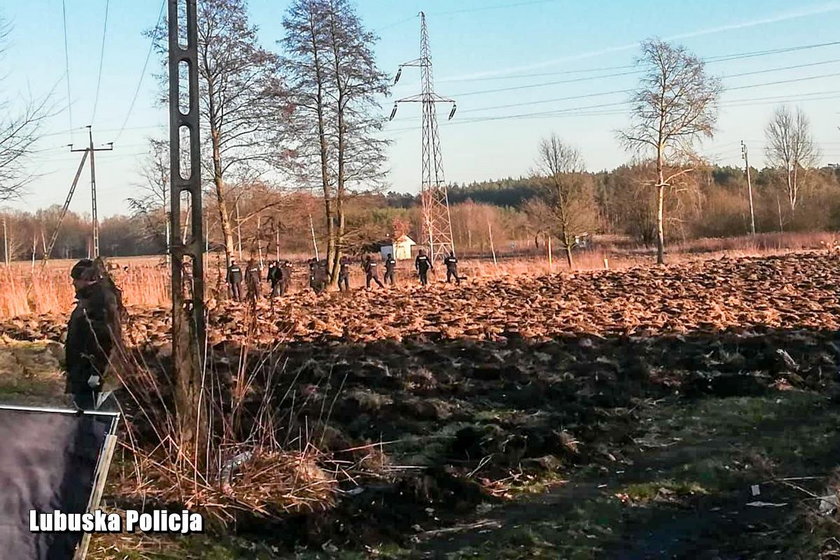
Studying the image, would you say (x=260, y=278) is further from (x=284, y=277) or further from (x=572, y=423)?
(x=572, y=423)

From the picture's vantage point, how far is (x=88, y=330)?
743 centimetres

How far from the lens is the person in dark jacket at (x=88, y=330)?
743 centimetres

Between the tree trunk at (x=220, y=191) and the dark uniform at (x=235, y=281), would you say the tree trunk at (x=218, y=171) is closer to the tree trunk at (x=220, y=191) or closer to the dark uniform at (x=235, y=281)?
the tree trunk at (x=220, y=191)

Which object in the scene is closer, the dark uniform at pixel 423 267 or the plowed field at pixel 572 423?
the plowed field at pixel 572 423

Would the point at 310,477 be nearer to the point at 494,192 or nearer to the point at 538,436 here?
the point at 538,436

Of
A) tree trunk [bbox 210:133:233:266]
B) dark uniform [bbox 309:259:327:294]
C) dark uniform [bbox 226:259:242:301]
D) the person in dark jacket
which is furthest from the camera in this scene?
dark uniform [bbox 309:259:327:294]

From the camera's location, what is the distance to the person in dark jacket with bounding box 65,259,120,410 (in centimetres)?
743

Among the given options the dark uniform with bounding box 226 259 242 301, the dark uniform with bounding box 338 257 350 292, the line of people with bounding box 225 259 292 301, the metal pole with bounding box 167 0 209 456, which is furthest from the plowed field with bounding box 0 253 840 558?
the dark uniform with bounding box 338 257 350 292

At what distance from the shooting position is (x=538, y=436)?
8.18 m

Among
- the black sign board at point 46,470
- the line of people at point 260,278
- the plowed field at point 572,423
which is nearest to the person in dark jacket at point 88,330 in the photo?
the plowed field at point 572,423

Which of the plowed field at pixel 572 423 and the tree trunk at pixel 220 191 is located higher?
the tree trunk at pixel 220 191

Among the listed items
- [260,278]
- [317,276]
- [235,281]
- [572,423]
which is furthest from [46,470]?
[317,276]

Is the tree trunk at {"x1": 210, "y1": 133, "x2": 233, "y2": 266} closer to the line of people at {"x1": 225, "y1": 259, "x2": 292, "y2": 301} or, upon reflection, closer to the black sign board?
the line of people at {"x1": 225, "y1": 259, "x2": 292, "y2": 301}

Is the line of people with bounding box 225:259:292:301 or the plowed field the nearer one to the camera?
the plowed field
